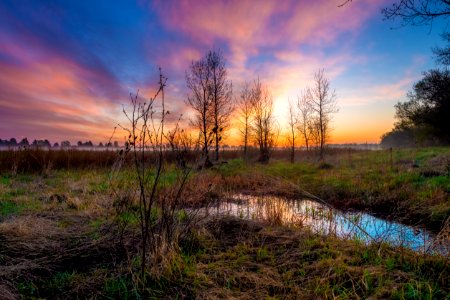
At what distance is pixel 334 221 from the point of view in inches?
245

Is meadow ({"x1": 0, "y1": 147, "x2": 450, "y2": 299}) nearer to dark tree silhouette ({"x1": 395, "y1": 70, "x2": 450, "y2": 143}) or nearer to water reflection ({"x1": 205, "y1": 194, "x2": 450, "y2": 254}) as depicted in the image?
water reflection ({"x1": 205, "y1": 194, "x2": 450, "y2": 254})

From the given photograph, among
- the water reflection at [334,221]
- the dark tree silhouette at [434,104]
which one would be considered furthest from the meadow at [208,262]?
the dark tree silhouette at [434,104]

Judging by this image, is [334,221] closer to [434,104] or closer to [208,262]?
[208,262]

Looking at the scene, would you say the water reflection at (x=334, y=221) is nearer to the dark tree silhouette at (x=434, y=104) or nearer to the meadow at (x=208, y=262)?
the meadow at (x=208, y=262)

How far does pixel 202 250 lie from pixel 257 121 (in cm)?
2394

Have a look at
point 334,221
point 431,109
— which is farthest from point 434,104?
point 334,221

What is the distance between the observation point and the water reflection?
4.10 meters

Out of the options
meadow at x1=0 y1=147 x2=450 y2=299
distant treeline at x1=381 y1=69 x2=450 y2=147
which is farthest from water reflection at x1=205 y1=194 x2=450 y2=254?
distant treeline at x1=381 y1=69 x2=450 y2=147

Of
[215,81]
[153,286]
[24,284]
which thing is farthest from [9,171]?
[215,81]

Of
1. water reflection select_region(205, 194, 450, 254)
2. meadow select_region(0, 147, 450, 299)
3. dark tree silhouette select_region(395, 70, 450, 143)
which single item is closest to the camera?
meadow select_region(0, 147, 450, 299)

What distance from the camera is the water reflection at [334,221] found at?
410 cm

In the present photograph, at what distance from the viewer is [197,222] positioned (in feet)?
14.9

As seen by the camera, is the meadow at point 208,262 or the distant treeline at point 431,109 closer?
the meadow at point 208,262

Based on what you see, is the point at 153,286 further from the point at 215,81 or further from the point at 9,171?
the point at 215,81
